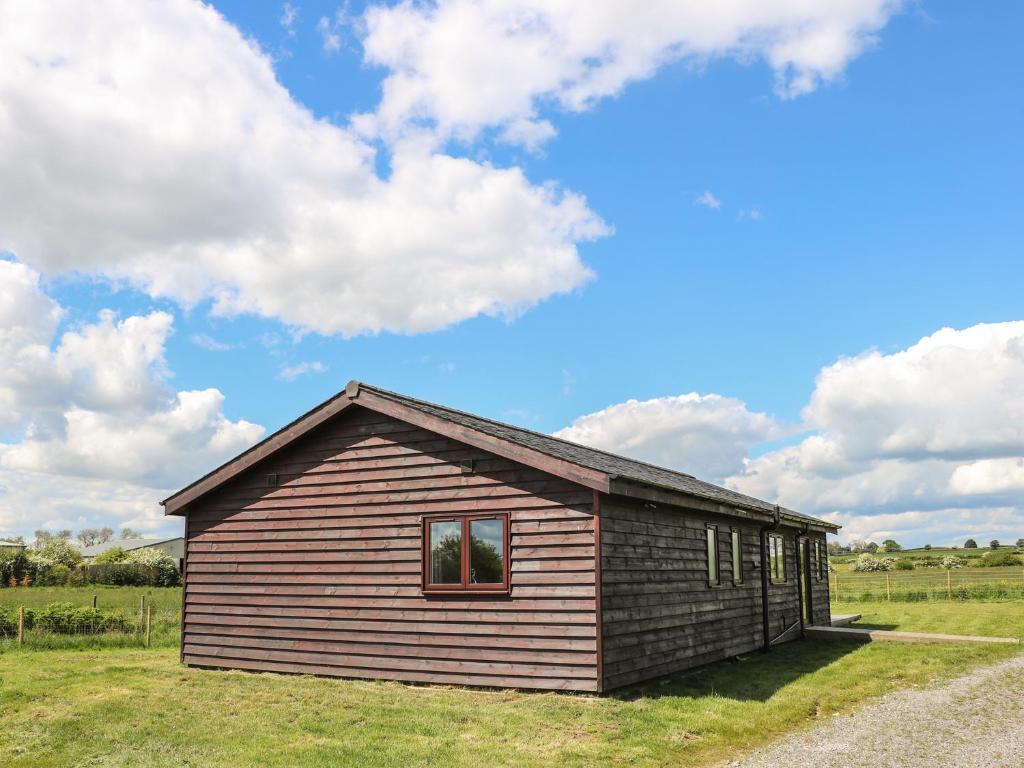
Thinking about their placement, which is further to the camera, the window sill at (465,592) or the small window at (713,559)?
the small window at (713,559)

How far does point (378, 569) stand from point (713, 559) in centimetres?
664

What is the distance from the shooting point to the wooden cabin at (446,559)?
13.1m

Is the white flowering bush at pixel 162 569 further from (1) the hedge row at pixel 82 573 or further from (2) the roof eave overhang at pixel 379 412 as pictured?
(2) the roof eave overhang at pixel 379 412

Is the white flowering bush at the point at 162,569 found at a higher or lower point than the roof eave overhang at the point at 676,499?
lower

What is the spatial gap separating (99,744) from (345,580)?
5488mm

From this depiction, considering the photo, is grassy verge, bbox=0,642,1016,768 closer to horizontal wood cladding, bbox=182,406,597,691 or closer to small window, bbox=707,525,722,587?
horizontal wood cladding, bbox=182,406,597,691

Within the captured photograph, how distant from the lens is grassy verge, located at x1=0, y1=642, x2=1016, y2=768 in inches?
383

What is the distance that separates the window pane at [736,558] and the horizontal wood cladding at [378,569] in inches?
263

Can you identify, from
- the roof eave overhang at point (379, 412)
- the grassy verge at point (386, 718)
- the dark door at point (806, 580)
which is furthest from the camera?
the dark door at point (806, 580)

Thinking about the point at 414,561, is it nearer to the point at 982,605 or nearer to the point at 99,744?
the point at 99,744

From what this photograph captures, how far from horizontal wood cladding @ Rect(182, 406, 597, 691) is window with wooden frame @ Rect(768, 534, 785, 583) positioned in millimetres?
9422

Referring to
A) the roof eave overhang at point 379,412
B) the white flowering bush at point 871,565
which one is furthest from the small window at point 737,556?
the white flowering bush at point 871,565

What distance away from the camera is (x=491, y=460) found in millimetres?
14031

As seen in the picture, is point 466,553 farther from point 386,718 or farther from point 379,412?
point 386,718
